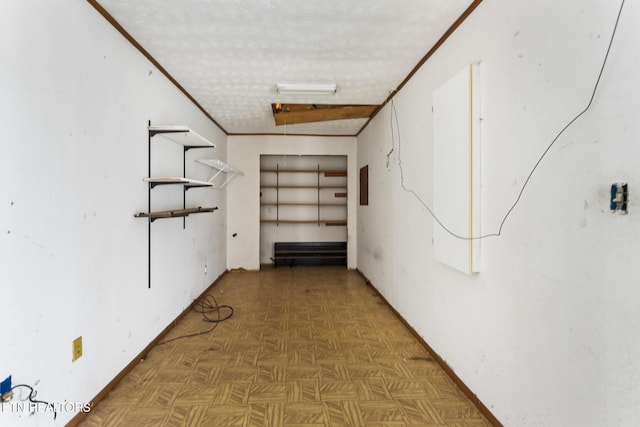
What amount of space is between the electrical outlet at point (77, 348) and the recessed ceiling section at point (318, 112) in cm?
332

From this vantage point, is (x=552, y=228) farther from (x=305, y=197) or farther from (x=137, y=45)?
(x=305, y=197)

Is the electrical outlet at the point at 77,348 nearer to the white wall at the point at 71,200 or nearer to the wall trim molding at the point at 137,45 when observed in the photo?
the white wall at the point at 71,200

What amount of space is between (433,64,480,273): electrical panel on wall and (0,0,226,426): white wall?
7.88 ft

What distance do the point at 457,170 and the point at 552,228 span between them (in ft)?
A: 2.58

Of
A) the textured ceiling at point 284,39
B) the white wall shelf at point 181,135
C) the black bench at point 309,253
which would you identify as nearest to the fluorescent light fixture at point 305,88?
the textured ceiling at point 284,39

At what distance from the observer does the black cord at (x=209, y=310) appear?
3112mm

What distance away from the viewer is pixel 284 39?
2.40 meters

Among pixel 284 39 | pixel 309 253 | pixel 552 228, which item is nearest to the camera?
pixel 552 228

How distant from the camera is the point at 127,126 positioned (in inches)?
91.7

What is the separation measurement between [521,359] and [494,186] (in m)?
0.93

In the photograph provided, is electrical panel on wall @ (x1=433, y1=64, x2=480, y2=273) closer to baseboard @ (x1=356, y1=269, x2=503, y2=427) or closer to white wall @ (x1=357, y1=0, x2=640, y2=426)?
white wall @ (x1=357, y1=0, x2=640, y2=426)

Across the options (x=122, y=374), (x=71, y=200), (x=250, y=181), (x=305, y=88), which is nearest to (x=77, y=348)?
(x=122, y=374)

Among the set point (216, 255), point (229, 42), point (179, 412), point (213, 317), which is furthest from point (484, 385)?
point (216, 255)

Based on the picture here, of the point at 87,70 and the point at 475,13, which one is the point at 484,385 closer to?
the point at 475,13
